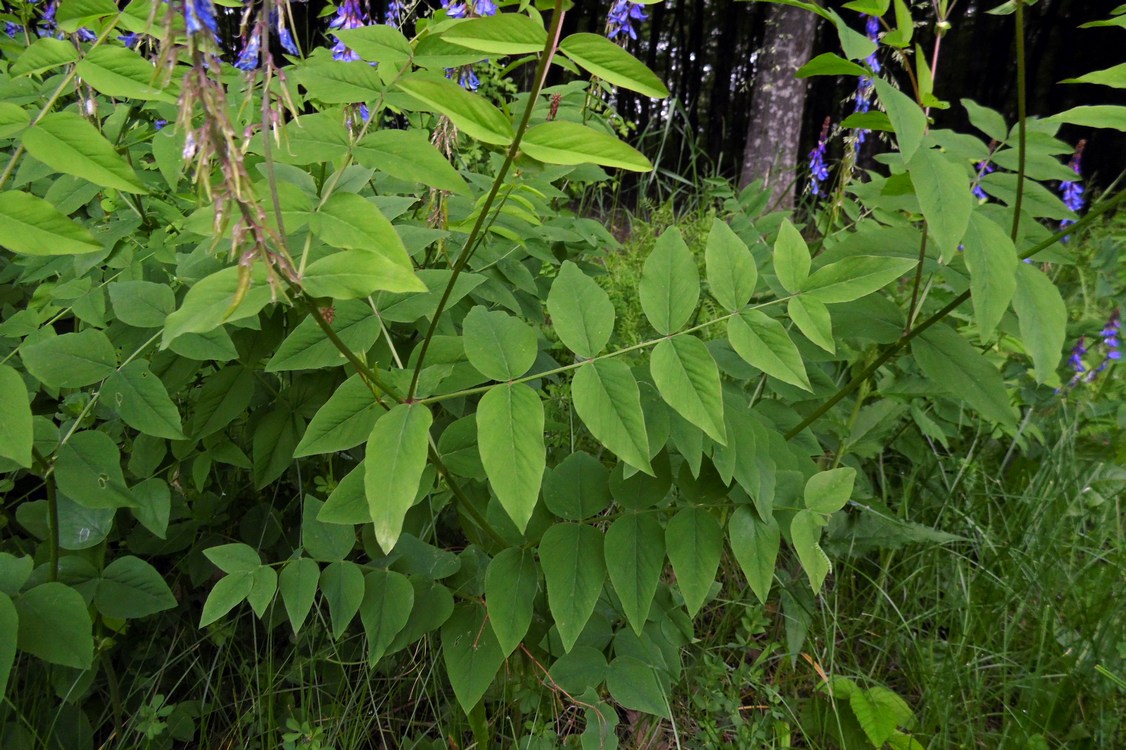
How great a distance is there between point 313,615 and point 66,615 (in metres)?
0.59

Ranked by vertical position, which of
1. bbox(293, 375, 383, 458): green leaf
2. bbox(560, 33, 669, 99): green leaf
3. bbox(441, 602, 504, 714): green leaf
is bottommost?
bbox(441, 602, 504, 714): green leaf

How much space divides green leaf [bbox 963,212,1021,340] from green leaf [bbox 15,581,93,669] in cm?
133

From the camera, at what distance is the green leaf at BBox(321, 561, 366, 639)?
1.07 m

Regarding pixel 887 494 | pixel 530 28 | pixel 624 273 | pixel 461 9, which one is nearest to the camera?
pixel 530 28

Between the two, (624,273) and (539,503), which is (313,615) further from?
(624,273)

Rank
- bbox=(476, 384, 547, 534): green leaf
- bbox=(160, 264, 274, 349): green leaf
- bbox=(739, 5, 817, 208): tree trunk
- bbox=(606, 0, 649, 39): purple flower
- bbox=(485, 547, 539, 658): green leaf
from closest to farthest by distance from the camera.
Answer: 1. bbox=(160, 264, 274, 349): green leaf
2. bbox=(476, 384, 547, 534): green leaf
3. bbox=(485, 547, 539, 658): green leaf
4. bbox=(606, 0, 649, 39): purple flower
5. bbox=(739, 5, 817, 208): tree trunk

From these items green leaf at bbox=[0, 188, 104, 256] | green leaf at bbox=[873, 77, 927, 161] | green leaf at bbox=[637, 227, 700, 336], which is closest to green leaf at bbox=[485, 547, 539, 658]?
green leaf at bbox=[637, 227, 700, 336]

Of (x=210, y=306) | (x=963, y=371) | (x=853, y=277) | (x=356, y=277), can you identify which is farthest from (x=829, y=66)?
(x=210, y=306)

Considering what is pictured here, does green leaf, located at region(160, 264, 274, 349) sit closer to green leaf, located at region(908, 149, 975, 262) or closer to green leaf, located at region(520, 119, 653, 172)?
green leaf, located at region(520, 119, 653, 172)

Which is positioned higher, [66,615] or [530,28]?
[530,28]

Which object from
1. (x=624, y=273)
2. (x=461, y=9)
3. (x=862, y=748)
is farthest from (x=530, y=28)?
(x=624, y=273)

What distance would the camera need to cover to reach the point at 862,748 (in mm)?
1466

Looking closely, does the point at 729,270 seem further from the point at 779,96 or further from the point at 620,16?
the point at 779,96

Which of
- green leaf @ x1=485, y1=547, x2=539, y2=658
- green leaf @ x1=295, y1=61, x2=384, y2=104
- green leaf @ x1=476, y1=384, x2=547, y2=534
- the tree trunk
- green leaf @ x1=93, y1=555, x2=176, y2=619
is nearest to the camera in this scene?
green leaf @ x1=476, y1=384, x2=547, y2=534
